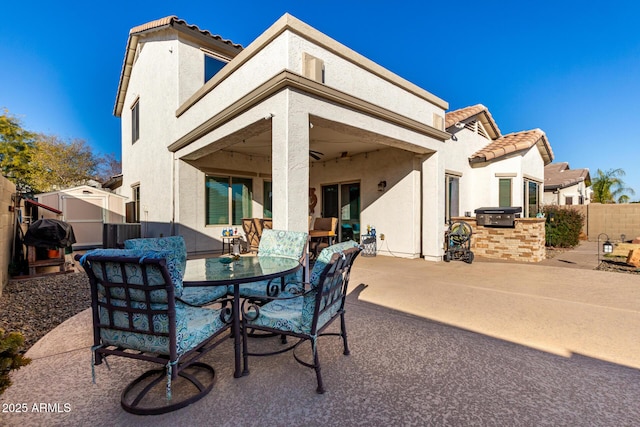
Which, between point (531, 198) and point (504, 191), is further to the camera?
point (531, 198)

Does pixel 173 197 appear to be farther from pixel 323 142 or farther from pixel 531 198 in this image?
Answer: pixel 531 198

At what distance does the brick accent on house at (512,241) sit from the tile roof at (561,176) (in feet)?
41.4

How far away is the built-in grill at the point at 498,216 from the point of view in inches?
321

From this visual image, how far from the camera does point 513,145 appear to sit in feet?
32.5

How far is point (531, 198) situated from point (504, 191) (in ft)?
7.60

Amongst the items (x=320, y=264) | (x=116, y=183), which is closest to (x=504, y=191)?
(x=320, y=264)

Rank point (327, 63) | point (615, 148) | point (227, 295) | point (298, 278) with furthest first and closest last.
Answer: point (615, 148), point (327, 63), point (298, 278), point (227, 295)

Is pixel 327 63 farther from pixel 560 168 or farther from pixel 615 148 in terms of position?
pixel 615 148

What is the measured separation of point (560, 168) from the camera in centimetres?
2175

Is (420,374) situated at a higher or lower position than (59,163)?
lower

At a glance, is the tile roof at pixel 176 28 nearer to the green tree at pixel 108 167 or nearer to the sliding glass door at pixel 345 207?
the sliding glass door at pixel 345 207

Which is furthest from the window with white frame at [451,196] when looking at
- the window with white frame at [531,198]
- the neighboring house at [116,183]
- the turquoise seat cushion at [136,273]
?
the neighboring house at [116,183]

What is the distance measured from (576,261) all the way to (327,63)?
322 inches

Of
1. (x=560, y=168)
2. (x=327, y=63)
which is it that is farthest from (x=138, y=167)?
(x=560, y=168)
